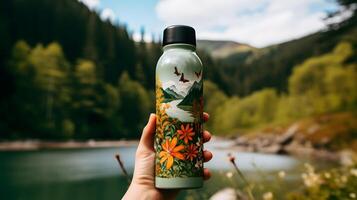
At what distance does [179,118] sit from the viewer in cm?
228

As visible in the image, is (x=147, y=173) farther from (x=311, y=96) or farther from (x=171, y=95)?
(x=311, y=96)

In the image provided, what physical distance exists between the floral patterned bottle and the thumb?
0.08 meters

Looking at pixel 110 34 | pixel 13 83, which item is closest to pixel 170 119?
pixel 13 83

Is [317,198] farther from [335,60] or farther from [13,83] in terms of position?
[335,60]

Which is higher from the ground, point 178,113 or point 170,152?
point 178,113

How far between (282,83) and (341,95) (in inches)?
1560

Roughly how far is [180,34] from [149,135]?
0.57 metres

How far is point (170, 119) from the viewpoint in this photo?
2.29 meters

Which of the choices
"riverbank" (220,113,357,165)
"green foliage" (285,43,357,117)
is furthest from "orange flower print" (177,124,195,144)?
"green foliage" (285,43,357,117)

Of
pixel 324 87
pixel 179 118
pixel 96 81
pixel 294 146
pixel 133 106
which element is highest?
pixel 179 118

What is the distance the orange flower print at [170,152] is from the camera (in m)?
2.29

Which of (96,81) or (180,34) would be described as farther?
(96,81)

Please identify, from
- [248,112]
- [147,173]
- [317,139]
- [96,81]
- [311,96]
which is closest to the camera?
[147,173]

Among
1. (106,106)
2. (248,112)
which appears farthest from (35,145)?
(248,112)
